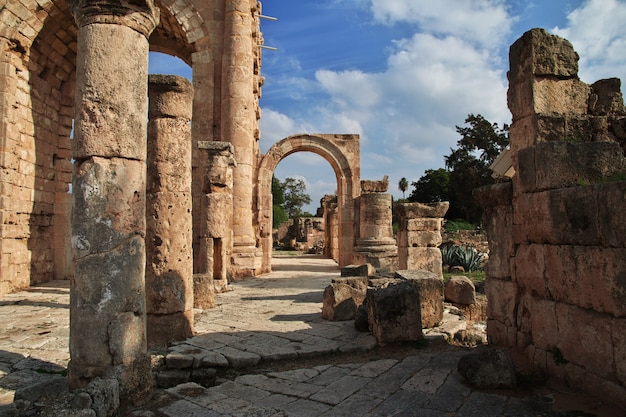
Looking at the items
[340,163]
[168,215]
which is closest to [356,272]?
[168,215]

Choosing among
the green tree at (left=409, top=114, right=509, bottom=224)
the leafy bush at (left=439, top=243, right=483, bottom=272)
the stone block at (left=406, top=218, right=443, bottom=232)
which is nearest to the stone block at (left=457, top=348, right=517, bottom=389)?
the stone block at (left=406, top=218, right=443, bottom=232)

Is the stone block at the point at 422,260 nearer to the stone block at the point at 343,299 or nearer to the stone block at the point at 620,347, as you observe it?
the stone block at the point at 343,299

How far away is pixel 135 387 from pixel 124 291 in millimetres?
823

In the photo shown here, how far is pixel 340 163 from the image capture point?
15.5 m

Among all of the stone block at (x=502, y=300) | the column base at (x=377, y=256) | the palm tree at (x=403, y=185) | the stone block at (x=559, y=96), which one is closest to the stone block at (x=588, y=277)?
the stone block at (x=502, y=300)

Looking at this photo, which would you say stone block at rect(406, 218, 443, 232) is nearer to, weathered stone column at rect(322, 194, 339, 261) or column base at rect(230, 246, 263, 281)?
column base at rect(230, 246, 263, 281)

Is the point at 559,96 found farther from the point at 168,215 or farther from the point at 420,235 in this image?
the point at 420,235

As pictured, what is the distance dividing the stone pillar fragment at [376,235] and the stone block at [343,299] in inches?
237

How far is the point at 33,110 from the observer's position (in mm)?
10477

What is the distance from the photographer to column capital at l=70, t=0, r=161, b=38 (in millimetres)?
3654

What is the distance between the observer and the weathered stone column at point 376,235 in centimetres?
1291

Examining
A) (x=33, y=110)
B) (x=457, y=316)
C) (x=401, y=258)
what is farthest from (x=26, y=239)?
(x=457, y=316)

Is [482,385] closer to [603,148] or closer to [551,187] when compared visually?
[551,187]

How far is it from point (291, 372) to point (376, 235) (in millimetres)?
9223
